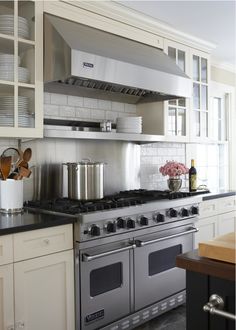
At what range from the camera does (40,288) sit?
2104 mm

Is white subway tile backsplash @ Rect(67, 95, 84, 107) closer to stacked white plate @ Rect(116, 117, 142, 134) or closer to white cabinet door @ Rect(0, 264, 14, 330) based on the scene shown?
stacked white plate @ Rect(116, 117, 142, 134)

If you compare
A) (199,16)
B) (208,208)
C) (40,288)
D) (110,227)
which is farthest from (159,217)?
(199,16)

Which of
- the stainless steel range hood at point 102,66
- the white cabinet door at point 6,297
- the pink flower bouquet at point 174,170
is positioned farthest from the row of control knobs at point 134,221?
the stainless steel range hood at point 102,66

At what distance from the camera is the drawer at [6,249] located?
1.91 meters

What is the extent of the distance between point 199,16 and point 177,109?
0.88 metres

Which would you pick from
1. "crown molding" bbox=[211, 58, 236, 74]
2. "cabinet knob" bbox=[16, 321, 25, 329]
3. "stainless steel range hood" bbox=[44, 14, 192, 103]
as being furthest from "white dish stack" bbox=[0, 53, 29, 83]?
"crown molding" bbox=[211, 58, 236, 74]

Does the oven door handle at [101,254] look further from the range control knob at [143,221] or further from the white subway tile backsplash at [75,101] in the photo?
the white subway tile backsplash at [75,101]

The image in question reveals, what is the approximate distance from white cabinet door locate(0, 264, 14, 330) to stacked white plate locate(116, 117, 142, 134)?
164 centimetres

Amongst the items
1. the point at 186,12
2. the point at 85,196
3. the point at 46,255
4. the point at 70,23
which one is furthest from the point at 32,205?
the point at 186,12

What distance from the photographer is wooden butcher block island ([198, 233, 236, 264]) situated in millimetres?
1084

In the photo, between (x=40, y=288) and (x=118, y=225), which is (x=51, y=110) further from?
(x=40, y=288)

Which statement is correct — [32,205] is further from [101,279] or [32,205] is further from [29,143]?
[101,279]

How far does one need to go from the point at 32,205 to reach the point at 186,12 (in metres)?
2.09

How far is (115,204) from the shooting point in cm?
254
